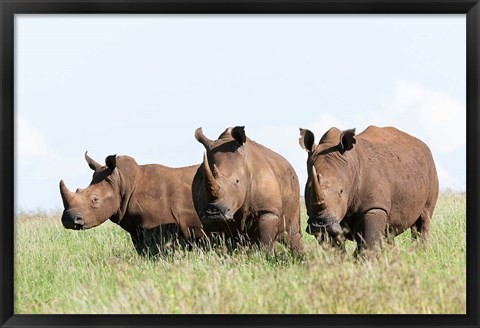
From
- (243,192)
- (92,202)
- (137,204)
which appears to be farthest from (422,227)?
(92,202)

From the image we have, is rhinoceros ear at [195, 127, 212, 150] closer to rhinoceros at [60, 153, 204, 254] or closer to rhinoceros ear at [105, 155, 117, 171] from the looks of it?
rhinoceros at [60, 153, 204, 254]

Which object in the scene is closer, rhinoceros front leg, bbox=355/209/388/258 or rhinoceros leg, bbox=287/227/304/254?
rhinoceros front leg, bbox=355/209/388/258

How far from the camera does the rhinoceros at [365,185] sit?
30.8 feet

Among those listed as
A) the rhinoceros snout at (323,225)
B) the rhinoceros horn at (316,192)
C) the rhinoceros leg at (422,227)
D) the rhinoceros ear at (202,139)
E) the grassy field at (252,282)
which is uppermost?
the rhinoceros ear at (202,139)

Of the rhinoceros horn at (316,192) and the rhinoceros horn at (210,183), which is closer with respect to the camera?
the rhinoceros horn at (316,192)

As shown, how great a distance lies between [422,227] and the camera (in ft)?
39.2

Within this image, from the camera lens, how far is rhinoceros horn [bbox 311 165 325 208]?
9172 millimetres

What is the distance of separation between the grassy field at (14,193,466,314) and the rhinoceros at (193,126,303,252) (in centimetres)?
34

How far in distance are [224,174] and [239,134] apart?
1.70 feet

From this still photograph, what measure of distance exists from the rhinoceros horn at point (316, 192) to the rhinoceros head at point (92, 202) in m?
3.73

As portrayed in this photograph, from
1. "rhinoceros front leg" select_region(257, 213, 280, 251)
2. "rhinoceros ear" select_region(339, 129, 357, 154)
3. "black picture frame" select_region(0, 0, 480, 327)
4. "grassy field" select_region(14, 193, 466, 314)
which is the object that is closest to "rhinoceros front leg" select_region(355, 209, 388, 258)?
"grassy field" select_region(14, 193, 466, 314)

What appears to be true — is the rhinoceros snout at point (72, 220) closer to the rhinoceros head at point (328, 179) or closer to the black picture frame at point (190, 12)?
the rhinoceros head at point (328, 179)

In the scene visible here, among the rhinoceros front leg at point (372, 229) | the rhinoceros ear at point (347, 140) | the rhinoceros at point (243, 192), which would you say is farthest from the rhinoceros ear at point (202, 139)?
the rhinoceros front leg at point (372, 229)

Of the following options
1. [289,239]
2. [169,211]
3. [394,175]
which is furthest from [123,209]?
[394,175]
